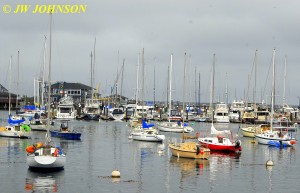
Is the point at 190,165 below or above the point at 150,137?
below

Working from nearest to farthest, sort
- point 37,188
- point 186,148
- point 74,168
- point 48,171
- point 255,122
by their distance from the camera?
point 37,188
point 48,171
point 74,168
point 186,148
point 255,122

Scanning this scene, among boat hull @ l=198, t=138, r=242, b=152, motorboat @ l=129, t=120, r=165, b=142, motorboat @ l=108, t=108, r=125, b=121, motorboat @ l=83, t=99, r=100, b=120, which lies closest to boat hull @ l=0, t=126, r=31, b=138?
motorboat @ l=129, t=120, r=165, b=142

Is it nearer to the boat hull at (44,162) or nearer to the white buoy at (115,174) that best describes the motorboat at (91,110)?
the boat hull at (44,162)

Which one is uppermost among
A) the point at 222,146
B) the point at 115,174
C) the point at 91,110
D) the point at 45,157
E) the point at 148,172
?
the point at 91,110

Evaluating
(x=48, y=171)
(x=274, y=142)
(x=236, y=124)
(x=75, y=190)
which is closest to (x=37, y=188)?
(x=75, y=190)

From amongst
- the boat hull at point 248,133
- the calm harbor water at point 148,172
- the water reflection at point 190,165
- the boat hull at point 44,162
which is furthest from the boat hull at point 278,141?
the boat hull at point 44,162

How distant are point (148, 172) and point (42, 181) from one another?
11.6m

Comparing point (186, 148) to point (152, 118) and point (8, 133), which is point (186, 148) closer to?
point (8, 133)

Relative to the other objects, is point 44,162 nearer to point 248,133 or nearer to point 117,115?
point 248,133

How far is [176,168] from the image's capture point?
56.0 meters

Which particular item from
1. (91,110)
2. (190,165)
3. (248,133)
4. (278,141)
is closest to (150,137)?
(278,141)

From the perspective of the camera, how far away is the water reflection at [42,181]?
1689 inches

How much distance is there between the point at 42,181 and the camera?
150 feet

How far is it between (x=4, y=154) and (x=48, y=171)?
15845mm
